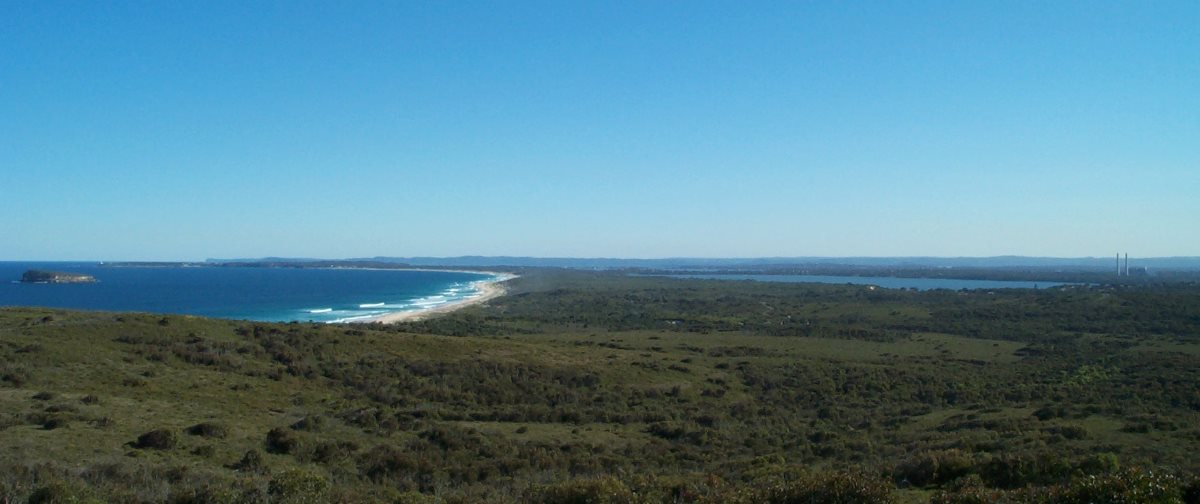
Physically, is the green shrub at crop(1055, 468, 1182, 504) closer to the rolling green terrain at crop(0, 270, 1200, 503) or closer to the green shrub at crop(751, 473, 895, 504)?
the rolling green terrain at crop(0, 270, 1200, 503)

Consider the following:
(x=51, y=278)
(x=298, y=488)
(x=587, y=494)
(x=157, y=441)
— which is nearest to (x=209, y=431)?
(x=157, y=441)

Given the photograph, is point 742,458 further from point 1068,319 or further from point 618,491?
point 1068,319

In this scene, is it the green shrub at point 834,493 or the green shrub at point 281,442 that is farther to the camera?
the green shrub at point 281,442

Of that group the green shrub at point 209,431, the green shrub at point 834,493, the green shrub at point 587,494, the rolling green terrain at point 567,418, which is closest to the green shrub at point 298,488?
the rolling green terrain at point 567,418

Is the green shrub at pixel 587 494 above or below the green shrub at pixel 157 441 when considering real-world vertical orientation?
above

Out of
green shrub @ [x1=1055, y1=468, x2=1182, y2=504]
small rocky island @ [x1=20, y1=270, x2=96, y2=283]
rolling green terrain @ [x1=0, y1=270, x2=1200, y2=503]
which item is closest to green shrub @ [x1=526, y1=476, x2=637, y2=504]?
rolling green terrain @ [x1=0, y1=270, x2=1200, y2=503]

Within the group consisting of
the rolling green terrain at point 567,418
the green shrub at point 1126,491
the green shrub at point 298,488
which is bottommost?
the rolling green terrain at point 567,418

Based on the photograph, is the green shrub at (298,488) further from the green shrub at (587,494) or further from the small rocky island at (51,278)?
the small rocky island at (51,278)

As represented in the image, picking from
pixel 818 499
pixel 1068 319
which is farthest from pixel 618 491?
pixel 1068 319

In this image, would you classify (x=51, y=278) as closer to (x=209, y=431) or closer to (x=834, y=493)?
(x=209, y=431)
